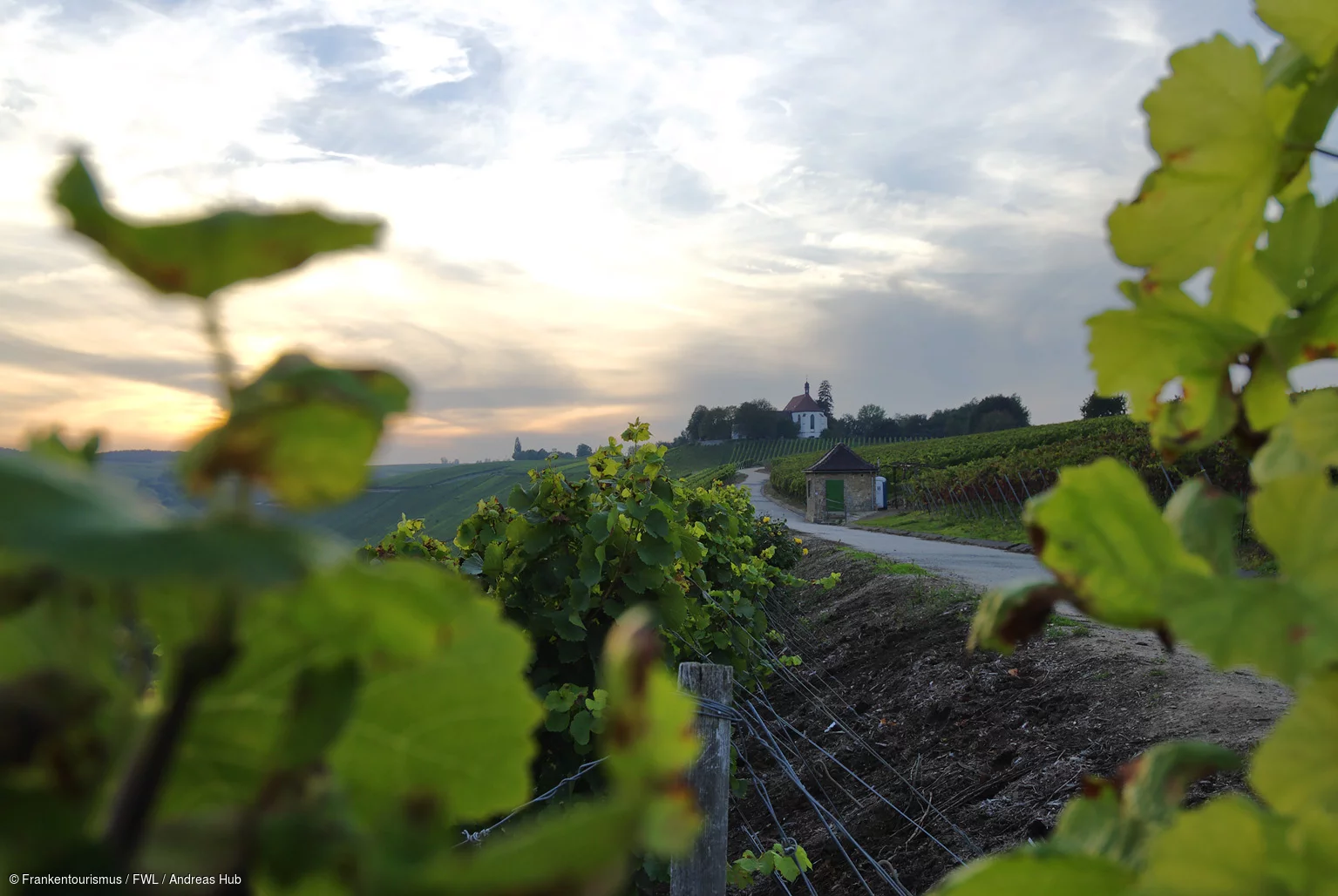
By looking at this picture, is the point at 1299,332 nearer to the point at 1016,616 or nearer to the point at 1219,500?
the point at 1219,500

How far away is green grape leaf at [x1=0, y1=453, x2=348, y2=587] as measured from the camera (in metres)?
0.17

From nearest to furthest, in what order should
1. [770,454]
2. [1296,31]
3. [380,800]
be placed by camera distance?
[380,800], [1296,31], [770,454]

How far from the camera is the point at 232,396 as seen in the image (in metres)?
0.22

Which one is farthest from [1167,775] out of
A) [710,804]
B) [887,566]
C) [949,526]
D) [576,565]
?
[949,526]

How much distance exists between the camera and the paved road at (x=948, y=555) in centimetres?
1194

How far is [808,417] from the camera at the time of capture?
74.0m

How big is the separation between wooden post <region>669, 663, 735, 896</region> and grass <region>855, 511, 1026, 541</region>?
15425mm

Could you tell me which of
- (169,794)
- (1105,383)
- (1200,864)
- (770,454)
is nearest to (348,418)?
(169,794)

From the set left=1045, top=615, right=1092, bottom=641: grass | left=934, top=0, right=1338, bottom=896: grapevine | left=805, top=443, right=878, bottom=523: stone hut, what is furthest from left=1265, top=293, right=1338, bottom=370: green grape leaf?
left=805, top=443, right=878, bottom=523: stone hut

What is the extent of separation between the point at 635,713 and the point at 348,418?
11cm

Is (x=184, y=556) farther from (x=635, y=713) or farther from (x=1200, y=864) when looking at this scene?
(x=1200, y=864)

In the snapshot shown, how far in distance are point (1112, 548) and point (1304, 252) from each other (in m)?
0.23

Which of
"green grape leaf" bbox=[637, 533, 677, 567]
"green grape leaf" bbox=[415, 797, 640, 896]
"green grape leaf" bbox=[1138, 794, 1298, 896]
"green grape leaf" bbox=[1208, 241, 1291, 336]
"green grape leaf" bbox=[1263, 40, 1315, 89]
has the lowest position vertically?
"green grape leaf" bbox=[637, 533, 677, 567]

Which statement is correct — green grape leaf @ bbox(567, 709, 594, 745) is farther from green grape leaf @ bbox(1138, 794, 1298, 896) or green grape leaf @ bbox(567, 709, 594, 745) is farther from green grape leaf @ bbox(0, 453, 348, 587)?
green grape leaf @ bbox(0, 453, 348, 587)
